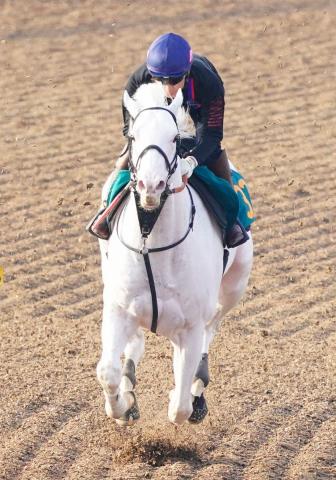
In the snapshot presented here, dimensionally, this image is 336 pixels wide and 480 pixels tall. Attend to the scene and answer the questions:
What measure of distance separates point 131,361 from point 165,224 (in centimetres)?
152

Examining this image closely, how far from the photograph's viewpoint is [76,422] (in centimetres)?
668

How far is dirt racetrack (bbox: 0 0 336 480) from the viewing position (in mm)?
6395

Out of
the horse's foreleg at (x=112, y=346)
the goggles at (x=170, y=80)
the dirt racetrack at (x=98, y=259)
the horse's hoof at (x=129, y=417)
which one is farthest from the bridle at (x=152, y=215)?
the dirt racetrack at (x=98, y=259)

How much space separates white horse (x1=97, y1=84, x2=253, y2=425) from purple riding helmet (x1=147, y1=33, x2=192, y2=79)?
0.72 ft

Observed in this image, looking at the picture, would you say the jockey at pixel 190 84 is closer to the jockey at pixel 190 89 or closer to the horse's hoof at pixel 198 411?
the jockey at pixel 190 89

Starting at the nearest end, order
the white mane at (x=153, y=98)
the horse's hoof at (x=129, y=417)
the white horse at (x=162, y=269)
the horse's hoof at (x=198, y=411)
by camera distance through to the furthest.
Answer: the white horse at (x=162, y=269) < the white mane at (x=153, y=98) < the horse's hoof at (x=129, y=417) < the horse's hoof at (x=198, y=411)

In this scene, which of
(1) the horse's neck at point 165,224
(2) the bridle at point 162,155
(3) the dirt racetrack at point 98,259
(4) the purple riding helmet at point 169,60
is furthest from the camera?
(3) the dirt racetrack at point 98,259

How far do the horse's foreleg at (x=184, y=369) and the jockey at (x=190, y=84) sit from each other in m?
0.99

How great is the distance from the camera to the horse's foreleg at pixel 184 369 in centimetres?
570

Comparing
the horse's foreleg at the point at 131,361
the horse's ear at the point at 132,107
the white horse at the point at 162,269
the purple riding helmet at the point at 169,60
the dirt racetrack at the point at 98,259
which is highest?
the purple riding helmet at the point at 169,60

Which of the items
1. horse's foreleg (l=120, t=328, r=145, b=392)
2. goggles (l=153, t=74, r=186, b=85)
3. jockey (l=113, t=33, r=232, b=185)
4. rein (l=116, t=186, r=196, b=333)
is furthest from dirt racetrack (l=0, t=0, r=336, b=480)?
goggles (l=153, t=74, r=186, b=85)

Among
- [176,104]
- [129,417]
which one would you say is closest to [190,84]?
[176,104]

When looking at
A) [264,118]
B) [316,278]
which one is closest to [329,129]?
[264,118]

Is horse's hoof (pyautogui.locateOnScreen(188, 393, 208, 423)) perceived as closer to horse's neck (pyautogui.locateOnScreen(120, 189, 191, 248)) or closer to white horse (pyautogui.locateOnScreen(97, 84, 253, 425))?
white horse (pyautogui.locateOnScreen(97, 84, 253, 425))
